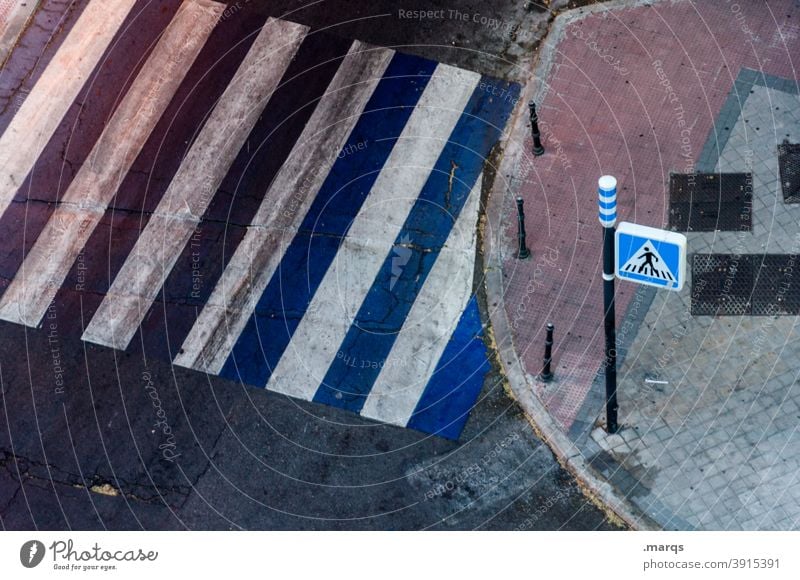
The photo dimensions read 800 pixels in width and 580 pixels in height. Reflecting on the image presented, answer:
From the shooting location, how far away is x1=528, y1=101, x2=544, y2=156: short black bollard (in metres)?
18.5

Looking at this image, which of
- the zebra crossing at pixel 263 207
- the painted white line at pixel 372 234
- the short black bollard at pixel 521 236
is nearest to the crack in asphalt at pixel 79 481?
the zebra crossing at pixel 263 207

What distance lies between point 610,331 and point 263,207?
6.81 m

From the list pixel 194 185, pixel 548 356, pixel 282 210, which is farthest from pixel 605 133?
pixel 194 185

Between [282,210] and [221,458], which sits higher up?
[282,210]

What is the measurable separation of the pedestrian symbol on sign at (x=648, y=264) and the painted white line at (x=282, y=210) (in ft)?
23.1

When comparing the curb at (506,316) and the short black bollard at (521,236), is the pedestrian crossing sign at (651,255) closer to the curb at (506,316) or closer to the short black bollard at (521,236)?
the short black bollard at (521,236)

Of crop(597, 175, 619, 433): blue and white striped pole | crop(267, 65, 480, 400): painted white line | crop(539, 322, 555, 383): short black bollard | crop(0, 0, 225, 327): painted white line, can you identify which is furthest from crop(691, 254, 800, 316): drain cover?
crop(0, 0, 225, 327): painted white line

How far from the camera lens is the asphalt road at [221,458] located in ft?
58.0

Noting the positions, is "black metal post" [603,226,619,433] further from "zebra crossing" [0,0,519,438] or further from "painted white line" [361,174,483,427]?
"painted white line" [361,174,483,427]

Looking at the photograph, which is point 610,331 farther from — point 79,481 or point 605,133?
point 79,481

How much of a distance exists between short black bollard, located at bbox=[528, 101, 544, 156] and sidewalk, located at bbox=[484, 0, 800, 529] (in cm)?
17

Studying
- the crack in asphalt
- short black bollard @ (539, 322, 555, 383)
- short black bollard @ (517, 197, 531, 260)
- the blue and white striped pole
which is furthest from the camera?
the crack in asphalt

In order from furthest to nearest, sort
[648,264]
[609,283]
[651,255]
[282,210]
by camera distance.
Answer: [282,210] → [609,283] → [648,264] → [651,255]

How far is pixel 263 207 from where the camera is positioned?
19516 mm
